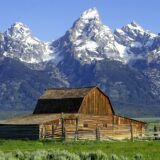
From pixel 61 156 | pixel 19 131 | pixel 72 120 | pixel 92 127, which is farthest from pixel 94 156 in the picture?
pixel 92 127

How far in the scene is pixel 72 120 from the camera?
75188 millimetres

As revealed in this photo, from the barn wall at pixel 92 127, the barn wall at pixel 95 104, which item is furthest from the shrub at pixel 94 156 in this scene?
the barn wall at pixel 95 104

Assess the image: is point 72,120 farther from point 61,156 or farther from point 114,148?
point 61,156

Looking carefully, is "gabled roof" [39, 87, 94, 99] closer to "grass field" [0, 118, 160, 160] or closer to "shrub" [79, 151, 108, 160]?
"grass field" [0, 118, 160, 160]

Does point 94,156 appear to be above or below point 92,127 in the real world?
below

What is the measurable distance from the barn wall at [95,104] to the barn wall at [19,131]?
29.3 ft

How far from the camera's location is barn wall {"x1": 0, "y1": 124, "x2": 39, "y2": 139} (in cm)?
7084

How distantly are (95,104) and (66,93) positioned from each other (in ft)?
13.1

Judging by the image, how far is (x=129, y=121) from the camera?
82000mm

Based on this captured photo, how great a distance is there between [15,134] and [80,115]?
8.85 m

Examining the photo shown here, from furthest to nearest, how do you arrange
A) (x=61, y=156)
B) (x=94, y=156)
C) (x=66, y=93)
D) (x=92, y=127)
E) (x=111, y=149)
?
(x=66, y=93) < (x=92, y=127) < (x=111, y=149) < (x=94, y=156) < (x=61, y=156)

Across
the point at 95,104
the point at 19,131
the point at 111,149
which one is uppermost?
the point at 95,104

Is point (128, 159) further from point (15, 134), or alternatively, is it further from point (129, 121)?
point (129, 121)

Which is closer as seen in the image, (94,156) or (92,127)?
(94,156)
